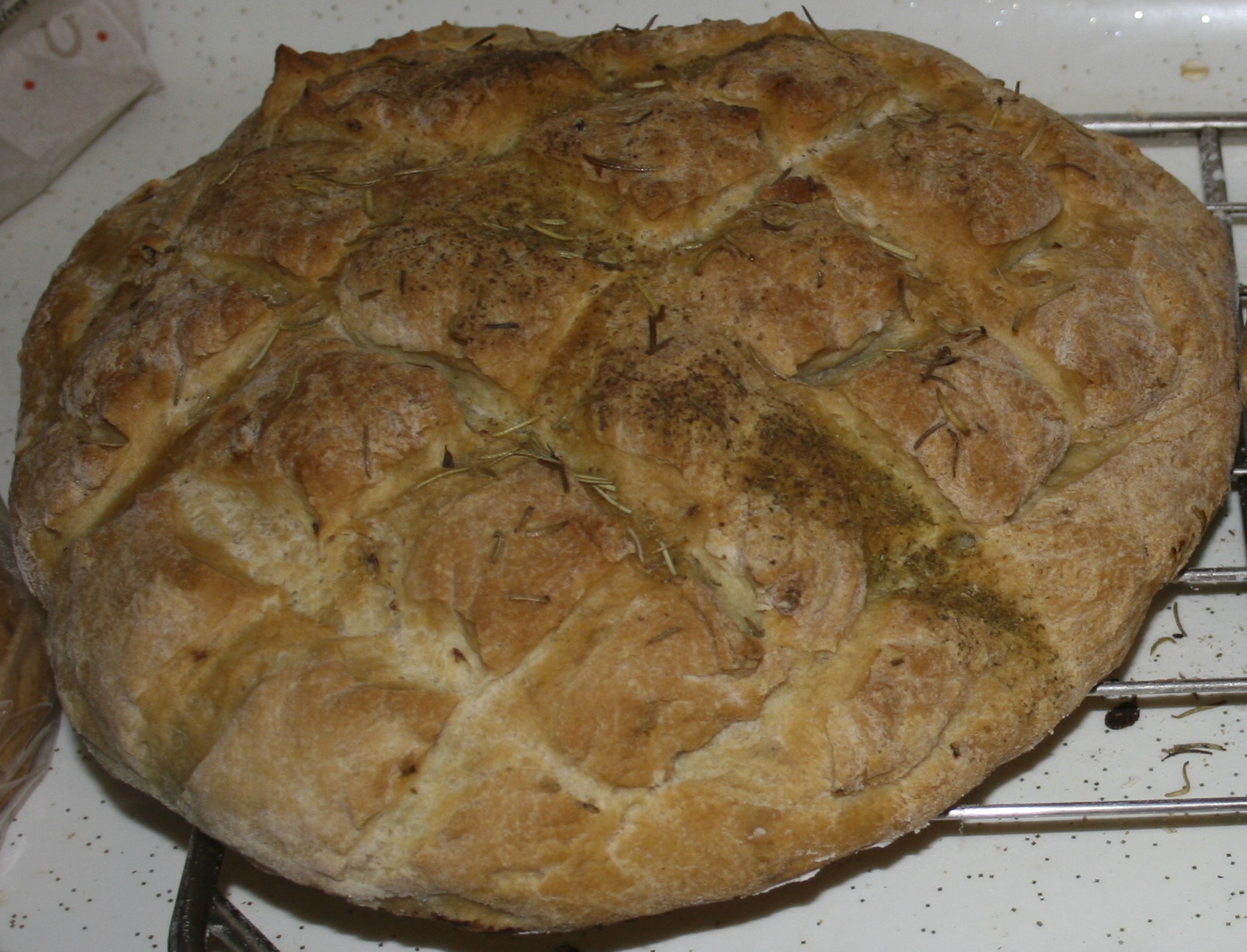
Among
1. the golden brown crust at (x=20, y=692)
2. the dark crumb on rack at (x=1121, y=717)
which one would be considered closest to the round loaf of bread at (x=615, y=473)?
the golden brown crust at (x=20, y=692)

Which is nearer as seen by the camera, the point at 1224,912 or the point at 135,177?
the point at 1224,912

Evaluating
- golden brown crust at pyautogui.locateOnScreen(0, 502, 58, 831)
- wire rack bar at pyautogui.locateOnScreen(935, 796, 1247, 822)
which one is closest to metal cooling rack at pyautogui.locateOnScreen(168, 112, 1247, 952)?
wire rack bar at pyautogui.locateOnScreen(935, 796, 1247, 822)

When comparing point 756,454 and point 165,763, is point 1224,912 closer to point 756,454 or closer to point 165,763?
point 756,454

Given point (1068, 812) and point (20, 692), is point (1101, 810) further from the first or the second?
point (20, 692)

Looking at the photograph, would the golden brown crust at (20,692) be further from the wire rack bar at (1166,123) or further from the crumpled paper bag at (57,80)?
the wire rack bar at (1166,123)

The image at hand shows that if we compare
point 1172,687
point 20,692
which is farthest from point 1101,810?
point 20,692

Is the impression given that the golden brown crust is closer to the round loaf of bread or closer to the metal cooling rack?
the round loaf of bread

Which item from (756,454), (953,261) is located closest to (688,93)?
(953,261)
